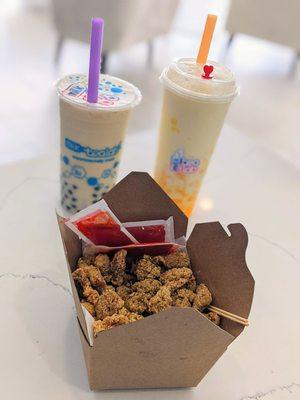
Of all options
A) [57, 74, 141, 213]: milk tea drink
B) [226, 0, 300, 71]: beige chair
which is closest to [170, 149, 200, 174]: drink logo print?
[57, 74, 141, 213]: milk tea drink

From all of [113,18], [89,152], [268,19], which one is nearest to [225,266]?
[89,152]

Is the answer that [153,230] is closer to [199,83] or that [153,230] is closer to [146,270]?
[146,270]

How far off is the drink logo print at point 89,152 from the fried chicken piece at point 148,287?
33 cm

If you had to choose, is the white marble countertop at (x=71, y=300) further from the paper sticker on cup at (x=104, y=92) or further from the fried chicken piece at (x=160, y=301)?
the paper sticker on cup at (x=104, y=92)

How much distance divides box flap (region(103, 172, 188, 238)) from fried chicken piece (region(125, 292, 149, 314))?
0.44ft

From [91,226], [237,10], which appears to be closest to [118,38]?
[237,10]

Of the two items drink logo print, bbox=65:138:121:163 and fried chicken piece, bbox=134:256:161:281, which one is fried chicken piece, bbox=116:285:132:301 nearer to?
fried chicken piece, bbox=134:256:161:281

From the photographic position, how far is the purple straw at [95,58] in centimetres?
73

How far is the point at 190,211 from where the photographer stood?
103cm

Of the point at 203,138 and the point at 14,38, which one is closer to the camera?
the point at 203,138

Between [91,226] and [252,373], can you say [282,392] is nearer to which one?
[252,373]

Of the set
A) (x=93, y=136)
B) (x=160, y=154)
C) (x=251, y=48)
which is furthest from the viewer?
(x=251, y=48)

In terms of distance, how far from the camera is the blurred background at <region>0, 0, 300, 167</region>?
83.7 inches

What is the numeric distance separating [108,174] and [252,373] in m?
0.49
